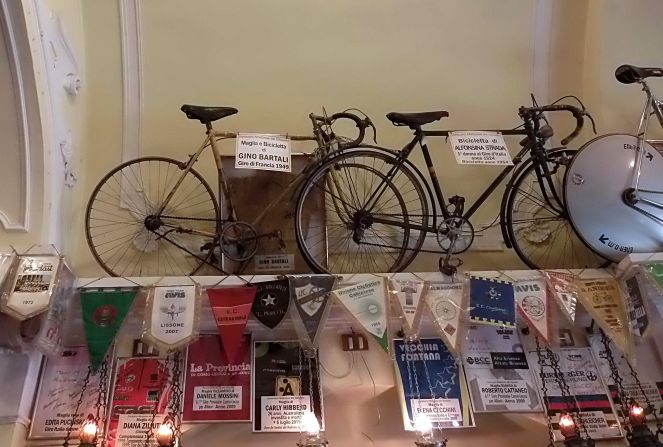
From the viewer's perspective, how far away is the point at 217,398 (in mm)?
3367

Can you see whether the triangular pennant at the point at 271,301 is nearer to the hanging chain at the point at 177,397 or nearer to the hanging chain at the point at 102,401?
the hanging chain at the point at 177,397

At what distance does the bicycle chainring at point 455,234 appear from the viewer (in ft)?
12.0

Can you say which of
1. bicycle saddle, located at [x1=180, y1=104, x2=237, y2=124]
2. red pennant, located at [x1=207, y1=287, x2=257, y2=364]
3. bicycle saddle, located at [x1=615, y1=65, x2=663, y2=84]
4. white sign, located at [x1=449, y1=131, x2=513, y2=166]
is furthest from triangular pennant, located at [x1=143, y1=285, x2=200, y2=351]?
bicycle saddle, located at [x1=615, y1=65, x2=663, y2=84]

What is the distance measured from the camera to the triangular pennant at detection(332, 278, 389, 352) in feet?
10.4

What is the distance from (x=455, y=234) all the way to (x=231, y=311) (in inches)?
55.4

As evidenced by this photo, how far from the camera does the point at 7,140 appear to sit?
338cm

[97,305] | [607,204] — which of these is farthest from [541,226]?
[97,305]

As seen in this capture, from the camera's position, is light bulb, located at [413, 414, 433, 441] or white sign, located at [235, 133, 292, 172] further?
white sign, located at [235, 133, 292, 172]

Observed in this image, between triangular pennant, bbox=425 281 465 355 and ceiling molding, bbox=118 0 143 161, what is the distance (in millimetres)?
2278

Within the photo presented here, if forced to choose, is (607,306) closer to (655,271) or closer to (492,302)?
(655,271)

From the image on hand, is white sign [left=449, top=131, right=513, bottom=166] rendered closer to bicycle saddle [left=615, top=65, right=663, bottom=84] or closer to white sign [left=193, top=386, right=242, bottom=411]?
bicycle saddle [left=615, top=65, right=663, bottom=84]

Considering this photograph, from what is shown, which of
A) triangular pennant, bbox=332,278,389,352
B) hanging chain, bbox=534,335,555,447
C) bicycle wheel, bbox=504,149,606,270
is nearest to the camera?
triangular pennant, bbox=332,278,389,352

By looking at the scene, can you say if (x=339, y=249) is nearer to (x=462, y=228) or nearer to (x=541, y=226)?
(x=462, y=228)

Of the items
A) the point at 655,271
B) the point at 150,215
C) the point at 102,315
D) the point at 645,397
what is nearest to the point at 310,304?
the point at 102,315
